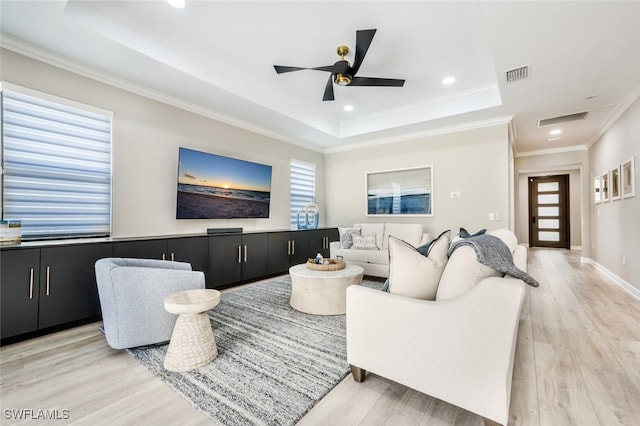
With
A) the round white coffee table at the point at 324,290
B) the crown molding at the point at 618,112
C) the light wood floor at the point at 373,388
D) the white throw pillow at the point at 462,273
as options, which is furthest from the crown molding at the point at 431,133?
the white throw pillow at the point at 462,273

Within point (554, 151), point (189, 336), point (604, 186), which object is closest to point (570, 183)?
point (554, 151)

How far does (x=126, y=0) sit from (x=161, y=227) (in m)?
2.43

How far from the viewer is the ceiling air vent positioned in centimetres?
302

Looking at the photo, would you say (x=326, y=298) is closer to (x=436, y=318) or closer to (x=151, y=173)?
(x=436, y=318)

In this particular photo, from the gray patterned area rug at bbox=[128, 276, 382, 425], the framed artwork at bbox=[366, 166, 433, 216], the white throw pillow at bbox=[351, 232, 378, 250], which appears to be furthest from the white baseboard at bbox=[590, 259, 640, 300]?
the gray patterned area rug at bbox=[128, 276, 382, 425]

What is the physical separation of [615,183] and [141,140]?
7029mm

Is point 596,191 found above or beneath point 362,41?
beneath

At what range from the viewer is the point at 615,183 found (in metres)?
4.50

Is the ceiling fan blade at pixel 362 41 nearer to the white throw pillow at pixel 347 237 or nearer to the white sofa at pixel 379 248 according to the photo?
the white sofa at pixel 379 248

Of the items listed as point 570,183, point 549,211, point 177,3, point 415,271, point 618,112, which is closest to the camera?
point 415,271

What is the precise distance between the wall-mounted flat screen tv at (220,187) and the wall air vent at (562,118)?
4818mm

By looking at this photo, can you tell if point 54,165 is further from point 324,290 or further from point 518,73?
point 518,73

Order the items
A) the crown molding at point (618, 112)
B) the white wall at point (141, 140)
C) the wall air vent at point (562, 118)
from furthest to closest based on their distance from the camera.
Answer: the wall air vent at point (562, 118)
the crown molding at point (618, 112)
the white wall at point (141, 140)

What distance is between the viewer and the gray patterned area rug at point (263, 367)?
1.56 metres
